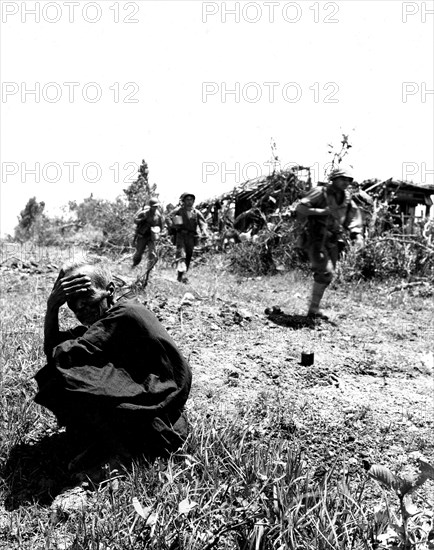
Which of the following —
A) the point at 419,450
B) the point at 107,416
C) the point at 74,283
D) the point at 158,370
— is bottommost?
the point at 419,450

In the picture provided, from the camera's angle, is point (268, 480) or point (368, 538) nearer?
point (368, 538)

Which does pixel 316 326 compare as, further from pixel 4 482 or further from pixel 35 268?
pixel 35 268

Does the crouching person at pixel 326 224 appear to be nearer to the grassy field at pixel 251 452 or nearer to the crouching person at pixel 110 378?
the grassy field at pixel 251 452

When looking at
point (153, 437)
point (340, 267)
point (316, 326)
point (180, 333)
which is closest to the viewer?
point (153, 437)

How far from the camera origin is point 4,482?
2279 millimetres

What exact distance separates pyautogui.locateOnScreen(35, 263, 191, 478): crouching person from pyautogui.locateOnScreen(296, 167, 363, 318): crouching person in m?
4.24

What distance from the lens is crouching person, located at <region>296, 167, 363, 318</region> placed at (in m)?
6.22

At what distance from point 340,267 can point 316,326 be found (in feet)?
13.2

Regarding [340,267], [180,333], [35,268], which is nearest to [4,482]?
[180,333]

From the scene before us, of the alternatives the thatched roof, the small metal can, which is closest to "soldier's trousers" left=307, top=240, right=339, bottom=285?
the small metal can

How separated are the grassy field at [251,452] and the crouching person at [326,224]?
0.85 meters

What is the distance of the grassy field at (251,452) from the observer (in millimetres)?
1848

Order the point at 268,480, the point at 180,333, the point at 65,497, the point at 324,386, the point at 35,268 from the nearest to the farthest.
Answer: the point at 268,480 < the point at 65,497 < the point at 324,386 < the point at 180,333 < the point at 35,268

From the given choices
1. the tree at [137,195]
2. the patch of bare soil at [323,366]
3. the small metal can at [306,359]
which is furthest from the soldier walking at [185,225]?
the tree at [137,195]
